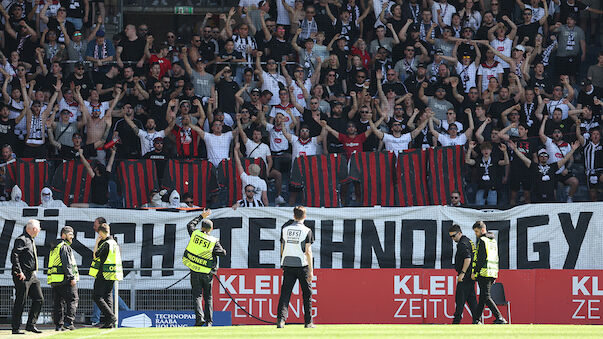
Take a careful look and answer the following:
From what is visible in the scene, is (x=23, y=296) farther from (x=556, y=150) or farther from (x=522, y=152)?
(x=556, y=150)

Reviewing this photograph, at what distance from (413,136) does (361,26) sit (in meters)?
4.44

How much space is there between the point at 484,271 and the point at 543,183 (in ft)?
17.2

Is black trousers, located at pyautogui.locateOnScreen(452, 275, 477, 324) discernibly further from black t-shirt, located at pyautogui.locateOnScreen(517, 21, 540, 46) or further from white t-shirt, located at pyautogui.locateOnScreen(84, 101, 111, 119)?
black t-shirt, located at pyautogui.locateOnScreen(517, 21, 540, 46)

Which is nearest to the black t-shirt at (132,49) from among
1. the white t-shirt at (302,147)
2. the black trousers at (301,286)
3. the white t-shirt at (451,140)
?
the white t-shirt at (302,147)

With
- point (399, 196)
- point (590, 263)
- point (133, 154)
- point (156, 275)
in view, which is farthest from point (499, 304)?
point (133, 154)

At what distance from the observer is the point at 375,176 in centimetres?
2102

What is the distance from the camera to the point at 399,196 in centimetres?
2105

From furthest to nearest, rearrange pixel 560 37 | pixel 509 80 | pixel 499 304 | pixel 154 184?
pixel 560 37 < pixel 509 80 < pixel 154 184 < pixel 499 304

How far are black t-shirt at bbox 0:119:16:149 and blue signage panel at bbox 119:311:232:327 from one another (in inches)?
230

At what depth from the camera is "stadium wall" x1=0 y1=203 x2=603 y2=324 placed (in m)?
18.9

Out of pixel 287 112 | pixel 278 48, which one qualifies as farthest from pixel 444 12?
pixel 287 112

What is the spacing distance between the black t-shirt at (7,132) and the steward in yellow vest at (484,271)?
10.1 m

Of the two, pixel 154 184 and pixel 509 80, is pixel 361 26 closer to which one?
pixel 509 80

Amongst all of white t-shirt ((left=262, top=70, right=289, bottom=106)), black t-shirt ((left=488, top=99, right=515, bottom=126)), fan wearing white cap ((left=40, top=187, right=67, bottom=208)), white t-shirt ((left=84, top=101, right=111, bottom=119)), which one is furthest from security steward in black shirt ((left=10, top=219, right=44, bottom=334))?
black t-shirt ((left=488, top=99, right=515, bottom=126))
